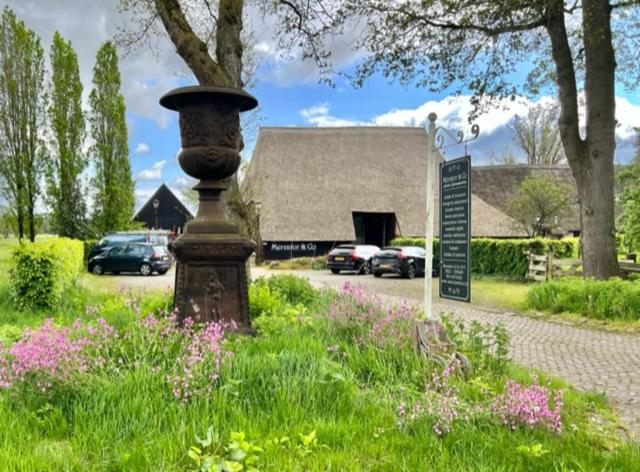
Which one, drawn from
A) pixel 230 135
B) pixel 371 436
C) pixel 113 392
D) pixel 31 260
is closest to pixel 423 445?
pixel 371 436

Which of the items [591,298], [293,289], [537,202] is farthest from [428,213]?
[537,202]

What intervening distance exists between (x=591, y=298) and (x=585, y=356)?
139 inches

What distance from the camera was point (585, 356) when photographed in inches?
290

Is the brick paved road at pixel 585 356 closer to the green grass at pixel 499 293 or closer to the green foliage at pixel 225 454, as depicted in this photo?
the green grass at pixel 499 293

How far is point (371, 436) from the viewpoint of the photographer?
3.46 metres

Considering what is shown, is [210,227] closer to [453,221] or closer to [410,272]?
[453,221]

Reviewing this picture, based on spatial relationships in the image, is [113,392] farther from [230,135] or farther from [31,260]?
[31,260]

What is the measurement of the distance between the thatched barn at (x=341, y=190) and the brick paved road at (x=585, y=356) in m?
20.9

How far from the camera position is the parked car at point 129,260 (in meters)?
21.6

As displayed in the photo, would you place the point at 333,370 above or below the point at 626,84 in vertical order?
below

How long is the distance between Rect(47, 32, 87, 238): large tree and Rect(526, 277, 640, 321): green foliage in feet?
88.9

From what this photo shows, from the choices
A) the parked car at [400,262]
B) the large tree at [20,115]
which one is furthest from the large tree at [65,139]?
the parked car at [400,262]

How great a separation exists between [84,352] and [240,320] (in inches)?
77.4

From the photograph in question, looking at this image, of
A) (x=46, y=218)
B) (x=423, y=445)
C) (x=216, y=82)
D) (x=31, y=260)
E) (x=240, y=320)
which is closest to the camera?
(x=423, y=445)
